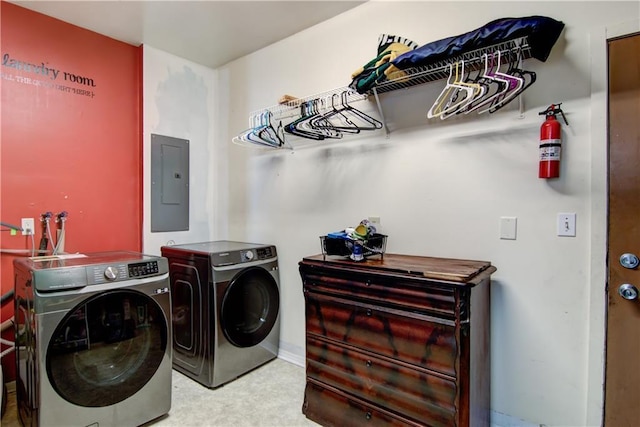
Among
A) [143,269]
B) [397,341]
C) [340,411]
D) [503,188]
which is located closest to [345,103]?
[503,188]

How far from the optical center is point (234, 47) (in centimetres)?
286

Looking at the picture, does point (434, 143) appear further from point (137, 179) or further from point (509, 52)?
point (137, 179)

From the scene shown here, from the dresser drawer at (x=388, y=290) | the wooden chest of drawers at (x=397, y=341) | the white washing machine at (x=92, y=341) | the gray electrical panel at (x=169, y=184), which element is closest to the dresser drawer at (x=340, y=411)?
the wooden chest of drawers at (x=397, y=341)

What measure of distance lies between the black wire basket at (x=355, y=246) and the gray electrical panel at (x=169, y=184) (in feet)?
5.45

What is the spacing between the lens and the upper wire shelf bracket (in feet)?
4.92

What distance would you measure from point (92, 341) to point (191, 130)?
78.9 inches

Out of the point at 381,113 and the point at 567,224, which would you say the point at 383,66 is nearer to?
the point at 381,113

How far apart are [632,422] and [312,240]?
1.94 metres

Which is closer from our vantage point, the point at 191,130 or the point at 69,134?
the point at 69,134

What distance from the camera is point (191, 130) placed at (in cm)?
312

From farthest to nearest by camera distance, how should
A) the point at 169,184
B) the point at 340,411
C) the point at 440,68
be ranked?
the point at 169,184, the point at 340,411, the point at 440,68

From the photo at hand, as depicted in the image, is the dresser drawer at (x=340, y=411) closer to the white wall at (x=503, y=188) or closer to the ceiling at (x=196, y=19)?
the white wall at (x=503, y=188)

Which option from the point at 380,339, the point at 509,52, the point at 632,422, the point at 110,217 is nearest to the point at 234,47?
the point at 110,217

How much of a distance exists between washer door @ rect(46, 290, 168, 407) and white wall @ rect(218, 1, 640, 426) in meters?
1.15
